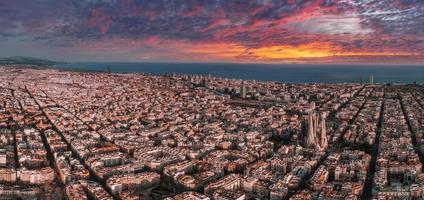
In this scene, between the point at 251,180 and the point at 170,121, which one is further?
the point at 170,121

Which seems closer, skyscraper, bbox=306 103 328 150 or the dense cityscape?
the dense cityscape

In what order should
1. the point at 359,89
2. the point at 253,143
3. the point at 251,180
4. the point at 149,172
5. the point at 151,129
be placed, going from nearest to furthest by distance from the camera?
the point at 251,180 < the point at 149,172 < the point at 253,143 < the point at 151,129 < the point at 359,89

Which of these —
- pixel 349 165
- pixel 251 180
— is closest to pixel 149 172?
pixel 251 180

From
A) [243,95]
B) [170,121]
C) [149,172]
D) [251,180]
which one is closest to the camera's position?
[251,180]

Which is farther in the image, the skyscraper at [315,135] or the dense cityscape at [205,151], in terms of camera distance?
the skyscraper at [315,135]

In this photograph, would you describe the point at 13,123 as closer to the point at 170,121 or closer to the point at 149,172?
the point at 170,121

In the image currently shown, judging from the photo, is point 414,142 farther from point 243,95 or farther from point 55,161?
point 243,95

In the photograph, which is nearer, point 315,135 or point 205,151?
point 205,151

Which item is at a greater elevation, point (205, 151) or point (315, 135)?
point (315, 135)
